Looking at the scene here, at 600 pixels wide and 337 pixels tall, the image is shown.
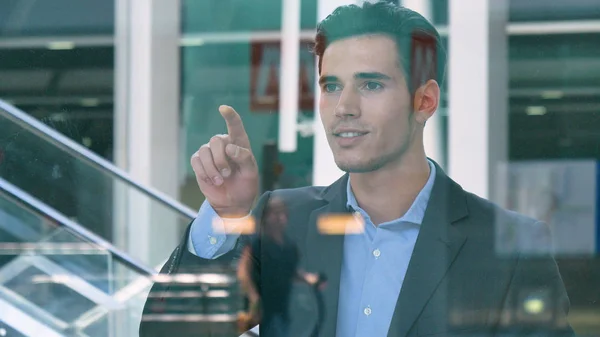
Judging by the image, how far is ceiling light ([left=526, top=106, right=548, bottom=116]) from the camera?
2.17m

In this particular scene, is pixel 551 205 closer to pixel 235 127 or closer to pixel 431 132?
pixel 431 132

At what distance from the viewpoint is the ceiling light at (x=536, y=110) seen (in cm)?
217

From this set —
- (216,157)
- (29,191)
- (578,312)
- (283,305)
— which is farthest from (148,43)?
(578,312)

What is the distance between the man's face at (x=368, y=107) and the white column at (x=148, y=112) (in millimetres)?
426

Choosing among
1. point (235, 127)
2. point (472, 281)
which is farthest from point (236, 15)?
point (472, 281)

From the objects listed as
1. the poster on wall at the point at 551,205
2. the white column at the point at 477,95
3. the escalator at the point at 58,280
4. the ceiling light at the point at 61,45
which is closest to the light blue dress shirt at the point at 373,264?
the white column at the point at 477,95

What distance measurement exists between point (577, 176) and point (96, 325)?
1447 mm

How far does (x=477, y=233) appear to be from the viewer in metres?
2.18

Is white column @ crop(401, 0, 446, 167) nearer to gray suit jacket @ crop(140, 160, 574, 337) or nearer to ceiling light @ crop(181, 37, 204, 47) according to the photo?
gray suit jacket @ crop(140, 160, 574, 337)

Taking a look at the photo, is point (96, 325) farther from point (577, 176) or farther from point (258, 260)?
point (577, 176)

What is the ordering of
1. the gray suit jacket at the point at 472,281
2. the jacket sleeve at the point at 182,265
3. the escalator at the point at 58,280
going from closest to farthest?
the gray suit jacket at the point at 472,281 < the jacket sleeve at the point at 182,265 < the escalator at the point at 58,280

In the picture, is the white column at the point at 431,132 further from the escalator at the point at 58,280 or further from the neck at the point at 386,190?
Answer: the escalator at the point at 58,280

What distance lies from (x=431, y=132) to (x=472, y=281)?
1.31 ft

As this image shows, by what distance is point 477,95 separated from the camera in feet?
7.15
